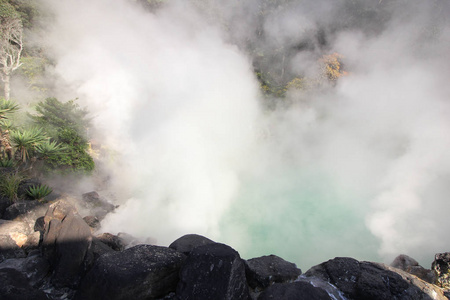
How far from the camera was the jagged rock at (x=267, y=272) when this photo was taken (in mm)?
2260

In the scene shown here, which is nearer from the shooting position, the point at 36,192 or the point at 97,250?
the point at 97,250

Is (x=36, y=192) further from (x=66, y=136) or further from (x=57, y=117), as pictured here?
(x=57, y=117)

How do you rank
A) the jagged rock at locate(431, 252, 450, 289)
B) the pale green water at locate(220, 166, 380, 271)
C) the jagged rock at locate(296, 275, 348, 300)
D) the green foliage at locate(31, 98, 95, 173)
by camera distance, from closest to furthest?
the jagged rock at locate(296, 275, 348, 300) < the jagged rock at locate(431, 252, 450, 289) < the pale green water at locate(220, 166, 380, 271) < the green foliage at locate(31, 98, 95, 173)

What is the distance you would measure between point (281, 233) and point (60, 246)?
6.37 metres

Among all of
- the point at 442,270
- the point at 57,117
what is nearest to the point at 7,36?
the point at 57,117

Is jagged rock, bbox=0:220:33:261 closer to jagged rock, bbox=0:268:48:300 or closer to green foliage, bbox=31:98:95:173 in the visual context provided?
jagged rock, bbox=0:268:48:300

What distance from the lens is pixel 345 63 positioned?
14.3 m

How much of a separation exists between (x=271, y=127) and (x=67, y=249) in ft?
43.1

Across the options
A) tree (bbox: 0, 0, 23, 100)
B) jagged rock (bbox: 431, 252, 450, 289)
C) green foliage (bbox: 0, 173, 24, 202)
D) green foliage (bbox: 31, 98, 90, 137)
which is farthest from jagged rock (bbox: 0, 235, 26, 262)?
tree (bbox: 0, 0, 23, 100)

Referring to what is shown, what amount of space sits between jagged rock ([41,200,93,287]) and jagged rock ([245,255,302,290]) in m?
1.66

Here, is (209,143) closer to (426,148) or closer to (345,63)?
(426,148)

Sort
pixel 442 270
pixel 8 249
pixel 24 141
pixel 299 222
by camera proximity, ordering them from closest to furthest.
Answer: pixel 8 249, pixel 442 270, pixel 24 141, pixel 299 222

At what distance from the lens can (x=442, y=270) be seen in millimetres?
2906

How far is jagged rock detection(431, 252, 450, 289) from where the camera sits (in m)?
2.76
